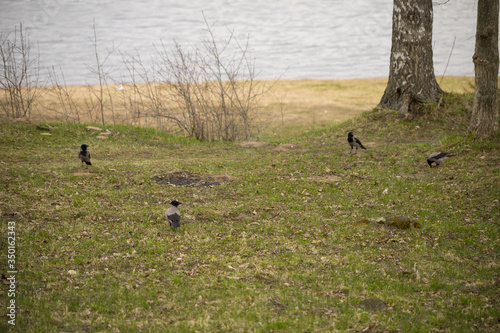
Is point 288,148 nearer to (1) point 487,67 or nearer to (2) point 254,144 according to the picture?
(2) point 254,144

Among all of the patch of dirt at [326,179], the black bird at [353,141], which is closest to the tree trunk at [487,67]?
the black bird at [353,141]

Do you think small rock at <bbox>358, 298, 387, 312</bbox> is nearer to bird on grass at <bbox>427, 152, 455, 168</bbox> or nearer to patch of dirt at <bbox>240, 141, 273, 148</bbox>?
bird on grass at <bbox>427, 152, 455, 168</bbox>

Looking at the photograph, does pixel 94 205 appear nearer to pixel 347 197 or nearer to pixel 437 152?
pixel 347 197

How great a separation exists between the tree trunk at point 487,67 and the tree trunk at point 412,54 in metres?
4.52

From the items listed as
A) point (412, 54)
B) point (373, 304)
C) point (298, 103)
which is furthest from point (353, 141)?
point (298, 103)

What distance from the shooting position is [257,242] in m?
7.68

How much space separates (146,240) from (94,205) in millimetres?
2241

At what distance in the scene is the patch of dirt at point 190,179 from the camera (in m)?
11.1

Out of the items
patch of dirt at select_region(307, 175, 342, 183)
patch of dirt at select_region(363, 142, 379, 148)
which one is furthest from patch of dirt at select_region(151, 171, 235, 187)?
patch of dirt at select_region(363, 142, 379, 148)

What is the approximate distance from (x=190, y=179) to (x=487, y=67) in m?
8.56

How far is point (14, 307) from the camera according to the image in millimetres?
5090

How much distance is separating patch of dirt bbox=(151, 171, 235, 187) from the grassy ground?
0.27 ft

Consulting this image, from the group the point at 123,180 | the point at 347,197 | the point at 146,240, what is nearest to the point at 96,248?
the point at 146,240

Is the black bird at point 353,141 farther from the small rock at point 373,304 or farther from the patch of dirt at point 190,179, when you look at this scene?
the small rock at point 373,304
